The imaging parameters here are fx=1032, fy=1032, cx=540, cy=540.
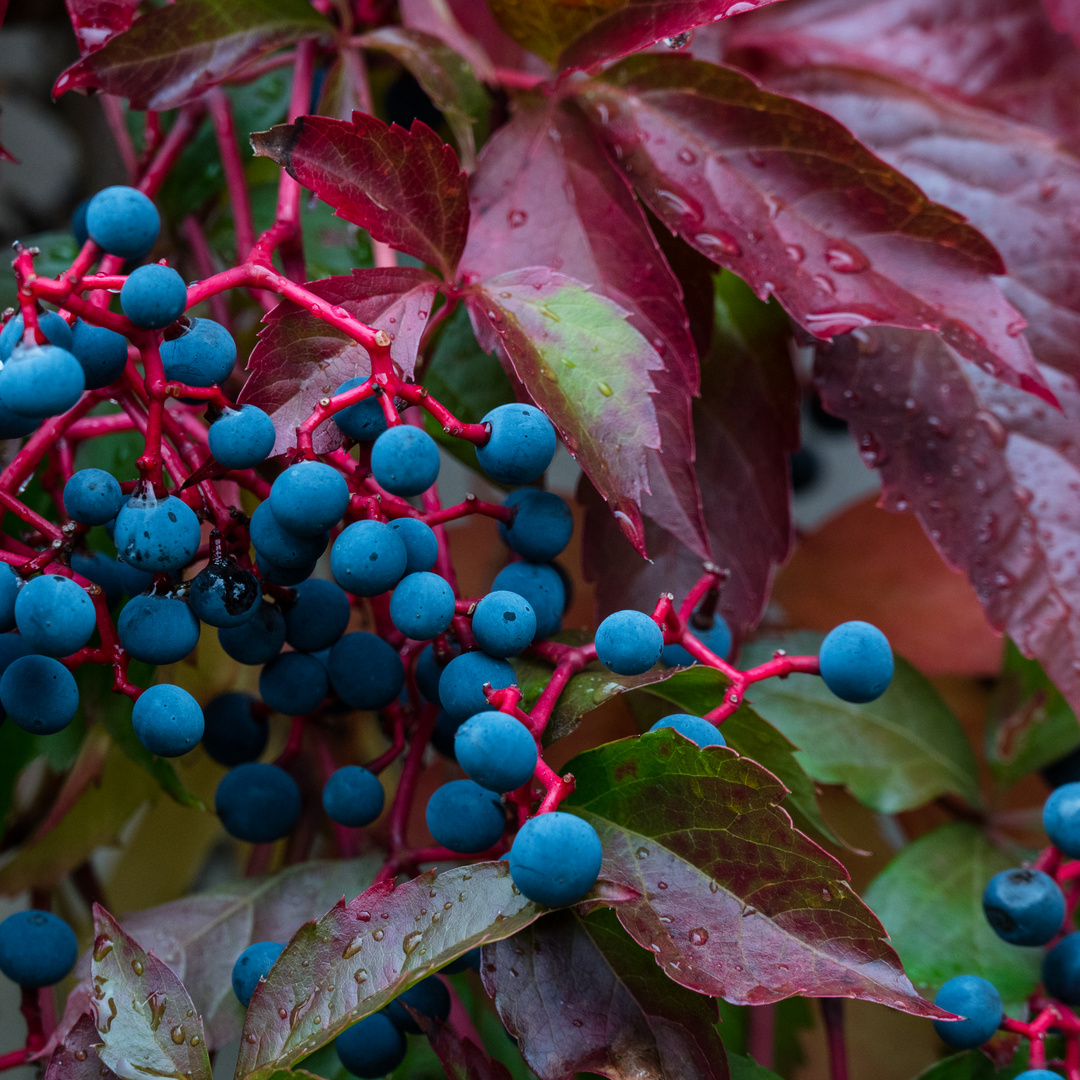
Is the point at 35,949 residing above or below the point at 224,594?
below

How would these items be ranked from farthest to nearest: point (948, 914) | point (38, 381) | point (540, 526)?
1. point (948, 914)
2. point (540, 526)
3. point (38, 381)

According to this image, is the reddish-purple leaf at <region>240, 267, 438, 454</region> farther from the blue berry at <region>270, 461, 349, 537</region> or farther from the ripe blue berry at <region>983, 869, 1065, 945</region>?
the ripe blue berry at <region>983, 869, 1065, 945</region>

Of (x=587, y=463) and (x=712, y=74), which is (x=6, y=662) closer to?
(x=587, y=463)

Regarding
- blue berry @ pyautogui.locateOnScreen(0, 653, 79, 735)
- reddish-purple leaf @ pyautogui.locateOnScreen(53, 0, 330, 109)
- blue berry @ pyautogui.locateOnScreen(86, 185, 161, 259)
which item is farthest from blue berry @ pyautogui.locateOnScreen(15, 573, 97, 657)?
reddish-purple leaf @ pyautogui.locateOnScreen(53, 0, 330, 109)

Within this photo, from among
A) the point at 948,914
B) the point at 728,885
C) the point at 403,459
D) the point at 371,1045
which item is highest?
the point at 403,459

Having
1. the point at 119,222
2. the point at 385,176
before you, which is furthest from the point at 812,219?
the point at 119,222

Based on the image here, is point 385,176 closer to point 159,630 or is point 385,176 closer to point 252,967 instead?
point 159,630

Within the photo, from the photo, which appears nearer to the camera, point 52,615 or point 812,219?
point 52,615
